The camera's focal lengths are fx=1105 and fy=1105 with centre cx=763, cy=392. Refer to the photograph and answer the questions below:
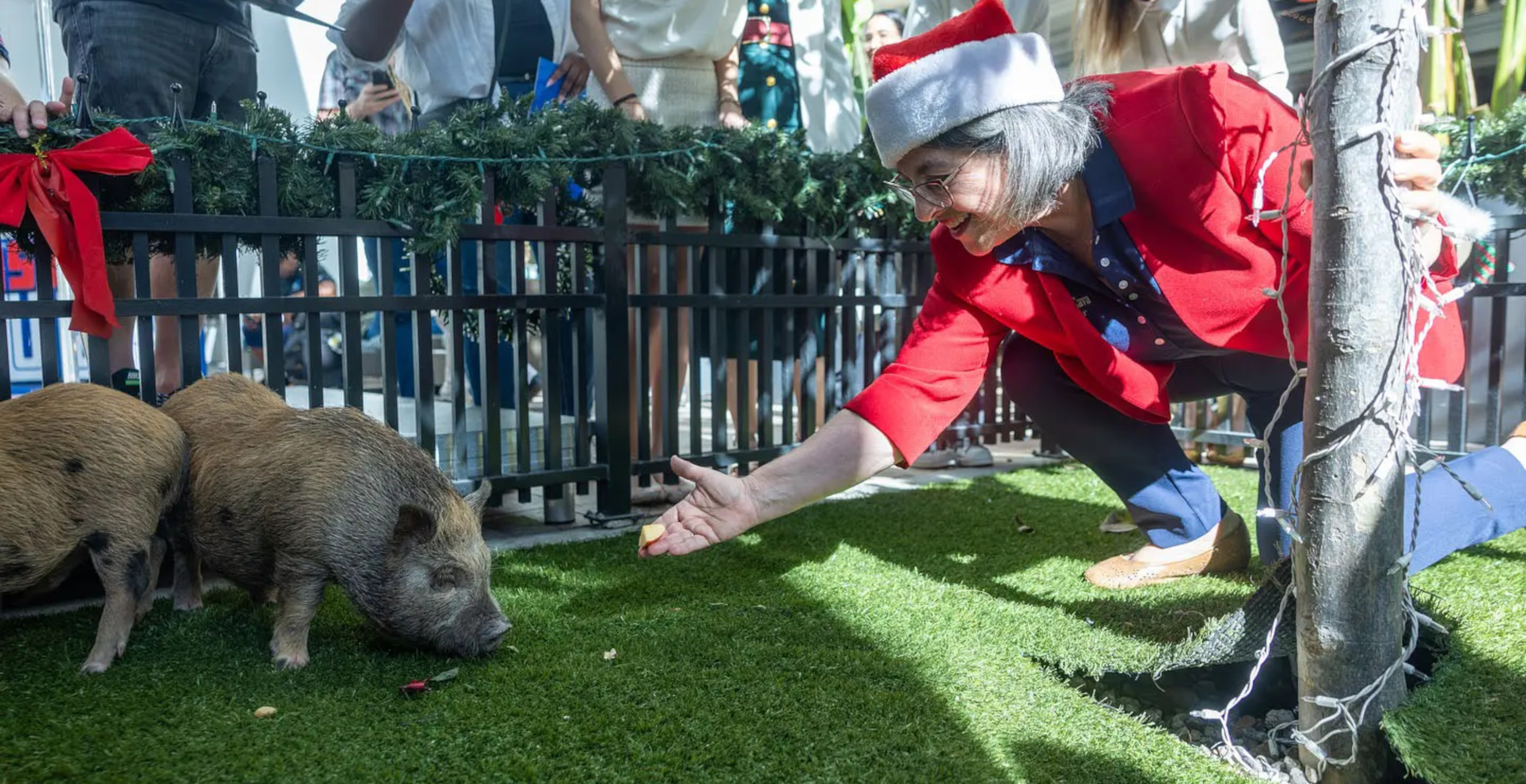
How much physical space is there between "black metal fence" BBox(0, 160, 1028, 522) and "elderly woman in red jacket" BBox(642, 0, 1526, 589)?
1.69 meters

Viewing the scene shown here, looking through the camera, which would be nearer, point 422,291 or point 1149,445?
point 1149,445

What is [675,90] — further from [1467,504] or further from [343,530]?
[1467,504]

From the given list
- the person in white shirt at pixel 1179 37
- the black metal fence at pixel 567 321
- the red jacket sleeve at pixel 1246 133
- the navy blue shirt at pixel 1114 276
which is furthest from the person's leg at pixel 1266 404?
the black metal fence at pixel 567 321

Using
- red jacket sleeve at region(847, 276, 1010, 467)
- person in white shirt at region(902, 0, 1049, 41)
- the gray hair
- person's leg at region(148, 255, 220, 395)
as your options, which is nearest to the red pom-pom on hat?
the gray hair

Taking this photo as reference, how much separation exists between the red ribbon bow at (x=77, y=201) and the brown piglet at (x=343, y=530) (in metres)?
0.65

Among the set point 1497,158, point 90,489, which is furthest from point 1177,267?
point 90,489

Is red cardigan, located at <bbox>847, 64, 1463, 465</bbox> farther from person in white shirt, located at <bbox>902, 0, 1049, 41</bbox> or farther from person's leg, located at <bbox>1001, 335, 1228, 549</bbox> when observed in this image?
person in white shirt, located at <bbox>902, 0, 1049, 41</bbox>

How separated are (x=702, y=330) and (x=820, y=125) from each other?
2.00 m

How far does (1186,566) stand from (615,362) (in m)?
2.28

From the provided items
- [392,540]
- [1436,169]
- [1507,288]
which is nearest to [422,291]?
[392,540]

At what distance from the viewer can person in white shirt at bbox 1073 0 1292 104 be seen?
4.62 m

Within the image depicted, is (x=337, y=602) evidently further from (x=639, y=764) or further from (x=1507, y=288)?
(x=1507, y=288)

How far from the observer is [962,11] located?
5762 millimetres

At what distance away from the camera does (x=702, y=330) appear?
5.55 m
